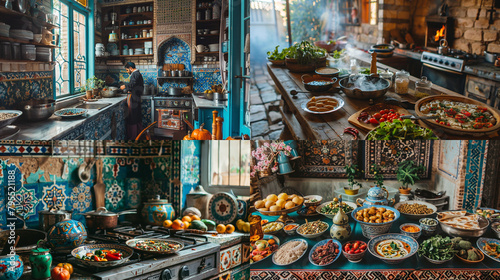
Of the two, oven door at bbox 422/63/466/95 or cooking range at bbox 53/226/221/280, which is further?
cooking range at bbox 53/226/221/280

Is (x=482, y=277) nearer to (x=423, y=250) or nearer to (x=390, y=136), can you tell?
(x=423, y=250)

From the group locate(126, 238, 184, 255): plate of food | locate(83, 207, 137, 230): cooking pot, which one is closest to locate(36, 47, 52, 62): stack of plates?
locate(83, 207, 137, 230): cooking pot

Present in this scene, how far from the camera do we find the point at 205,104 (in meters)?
2.21

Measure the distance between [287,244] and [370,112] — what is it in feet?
3.30

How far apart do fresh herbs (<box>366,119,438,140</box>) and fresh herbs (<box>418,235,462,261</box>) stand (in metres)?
0.87

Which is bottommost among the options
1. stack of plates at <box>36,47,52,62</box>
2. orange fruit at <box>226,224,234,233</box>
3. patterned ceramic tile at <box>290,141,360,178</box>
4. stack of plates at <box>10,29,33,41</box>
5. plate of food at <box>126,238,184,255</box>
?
plate of food at <box>126,238,184,255</box>

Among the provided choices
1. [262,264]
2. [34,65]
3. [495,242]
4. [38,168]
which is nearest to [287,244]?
[262,264]

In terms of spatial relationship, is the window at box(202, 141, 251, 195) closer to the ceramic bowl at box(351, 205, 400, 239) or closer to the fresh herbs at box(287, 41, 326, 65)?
the fresh herbs at box(287, 41, 326, 65)

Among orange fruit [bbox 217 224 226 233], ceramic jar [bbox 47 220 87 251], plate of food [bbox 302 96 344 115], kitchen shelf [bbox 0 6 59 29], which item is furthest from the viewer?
orange fruit [bbox 217 224 226 233]

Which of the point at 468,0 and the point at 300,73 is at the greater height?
the point at 468,0

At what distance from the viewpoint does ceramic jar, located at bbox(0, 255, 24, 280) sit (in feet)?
7.61

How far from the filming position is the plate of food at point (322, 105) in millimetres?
2342

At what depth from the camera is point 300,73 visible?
9.80 ft

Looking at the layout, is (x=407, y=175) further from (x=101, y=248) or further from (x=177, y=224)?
(x=101, y=248)
